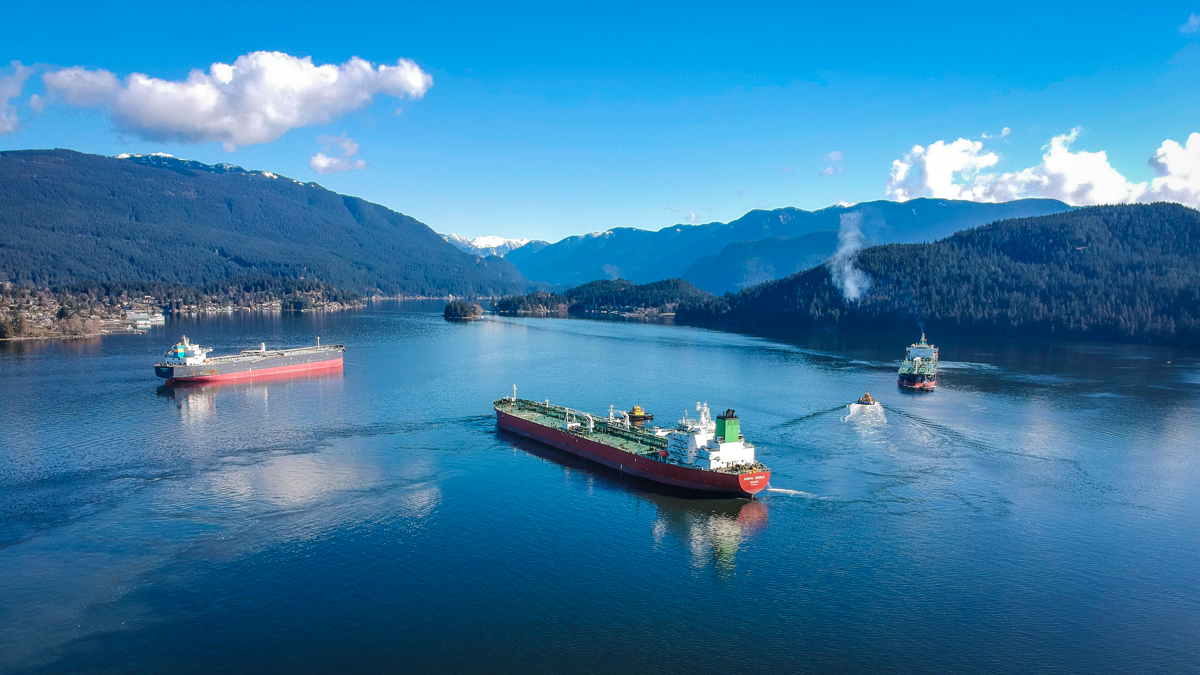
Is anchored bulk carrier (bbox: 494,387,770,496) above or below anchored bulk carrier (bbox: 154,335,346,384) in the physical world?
below

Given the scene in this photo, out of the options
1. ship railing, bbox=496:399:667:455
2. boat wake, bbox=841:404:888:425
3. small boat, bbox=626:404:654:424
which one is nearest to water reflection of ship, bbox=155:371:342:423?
ship railing, bbox=496:399:667:455

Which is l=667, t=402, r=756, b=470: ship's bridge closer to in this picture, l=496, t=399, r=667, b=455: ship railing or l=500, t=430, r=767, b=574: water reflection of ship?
l=500, t=430, r=767, b=574: water reflection of ship

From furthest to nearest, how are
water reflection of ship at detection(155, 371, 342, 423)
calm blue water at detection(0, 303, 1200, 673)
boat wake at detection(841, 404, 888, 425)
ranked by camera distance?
1. water reflection of ship at detection(155, 371, 342, 423)
2. boat wake at detection(841, 404, 888, 425)
3. calm blue water at detection(0, 303, 1200, 673)

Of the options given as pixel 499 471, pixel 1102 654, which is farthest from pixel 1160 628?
pixel 499 471

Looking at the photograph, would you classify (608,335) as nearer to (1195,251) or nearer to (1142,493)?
(1142,493)

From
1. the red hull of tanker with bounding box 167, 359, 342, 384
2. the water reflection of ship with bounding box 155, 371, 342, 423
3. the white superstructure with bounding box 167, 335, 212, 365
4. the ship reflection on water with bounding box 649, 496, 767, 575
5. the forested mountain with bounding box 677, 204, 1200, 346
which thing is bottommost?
the ship reflection on water with bounding box 649, 496, 767, 575

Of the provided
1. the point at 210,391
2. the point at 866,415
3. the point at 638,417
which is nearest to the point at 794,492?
the point at 638,417

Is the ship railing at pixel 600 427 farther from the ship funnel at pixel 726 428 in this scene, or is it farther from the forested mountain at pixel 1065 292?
the forested mountain at pixel 1065 292
